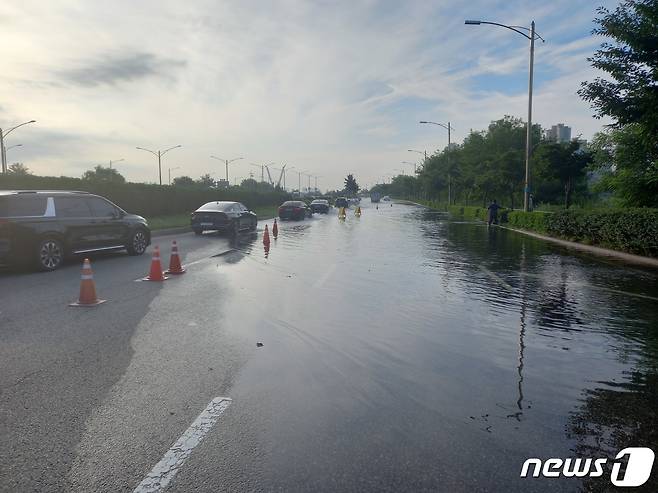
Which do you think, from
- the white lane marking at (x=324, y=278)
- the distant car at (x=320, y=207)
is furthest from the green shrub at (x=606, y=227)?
the distant car at (x=320, y=207)

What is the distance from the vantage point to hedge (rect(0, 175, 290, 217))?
24750mm

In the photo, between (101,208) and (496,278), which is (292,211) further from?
(496,278)

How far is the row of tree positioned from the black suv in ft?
46.0

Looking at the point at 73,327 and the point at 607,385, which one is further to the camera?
the point at 73,327

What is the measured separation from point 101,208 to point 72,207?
990 millimetres

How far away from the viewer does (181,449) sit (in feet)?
12.2

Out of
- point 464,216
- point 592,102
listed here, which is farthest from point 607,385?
point 464,216

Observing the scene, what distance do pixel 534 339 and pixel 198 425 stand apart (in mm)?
4452

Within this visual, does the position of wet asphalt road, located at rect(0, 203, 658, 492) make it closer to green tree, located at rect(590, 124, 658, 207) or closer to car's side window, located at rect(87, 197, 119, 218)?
car's side window, located at rect(87, 197, 119, 218)

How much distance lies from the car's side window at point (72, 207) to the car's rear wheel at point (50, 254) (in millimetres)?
726

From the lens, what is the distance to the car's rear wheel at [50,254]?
12.0 m

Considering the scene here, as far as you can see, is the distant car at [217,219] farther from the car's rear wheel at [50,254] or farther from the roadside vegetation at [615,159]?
the roadside vegetation at [615,159]

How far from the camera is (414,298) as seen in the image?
9422 millimetres

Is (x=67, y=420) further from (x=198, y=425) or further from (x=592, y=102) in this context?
(x=592, y=102)
